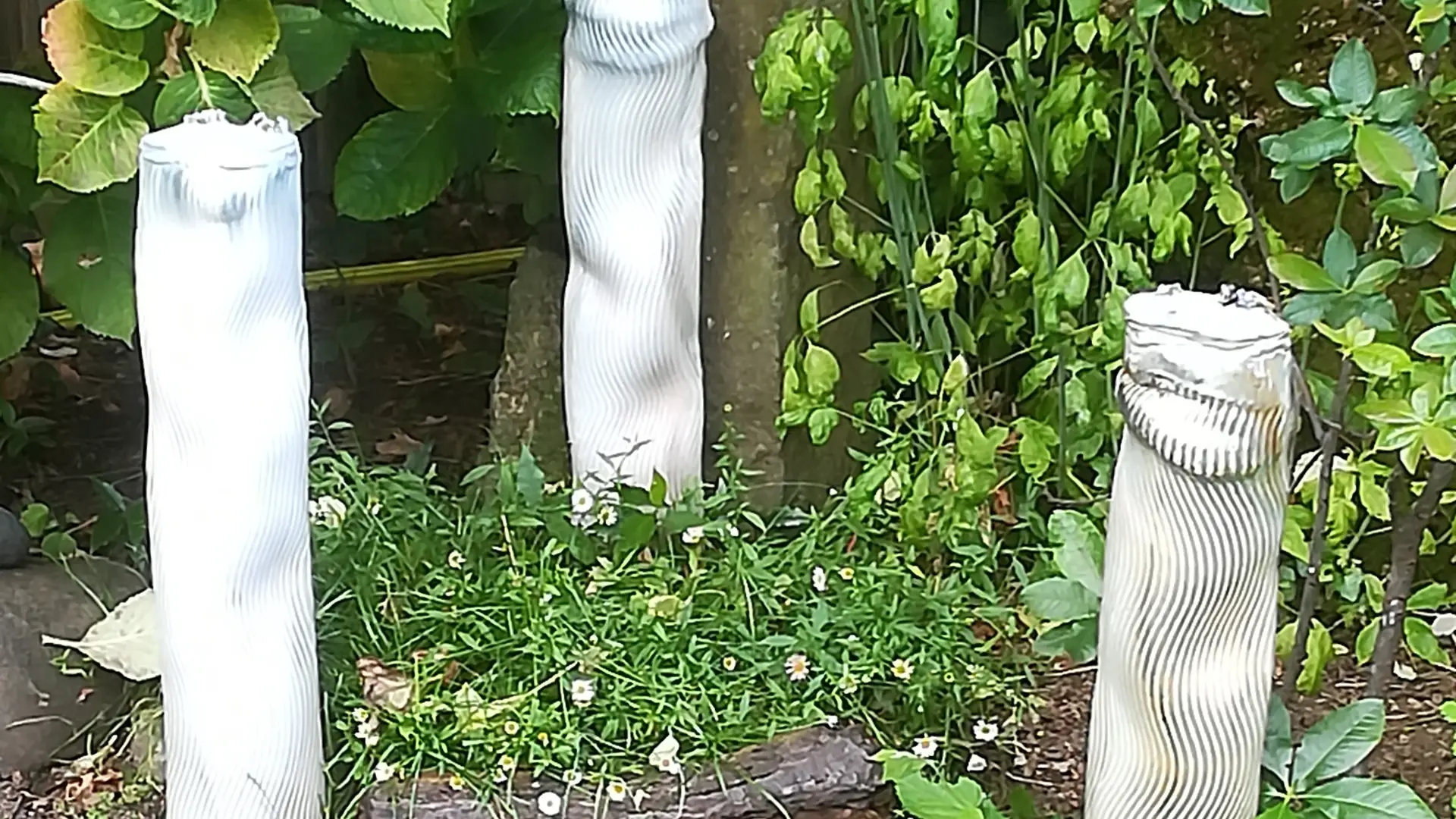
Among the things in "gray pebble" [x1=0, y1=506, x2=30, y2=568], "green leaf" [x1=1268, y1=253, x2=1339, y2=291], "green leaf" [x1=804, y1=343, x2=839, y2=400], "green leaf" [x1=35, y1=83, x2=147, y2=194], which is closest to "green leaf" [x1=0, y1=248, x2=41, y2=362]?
"gray pebble" [x1=0, y1=506, x2=30, y2=568]

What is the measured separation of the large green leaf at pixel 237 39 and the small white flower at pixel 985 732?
3.20 feet

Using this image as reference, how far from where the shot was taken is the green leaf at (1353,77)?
1.36 m

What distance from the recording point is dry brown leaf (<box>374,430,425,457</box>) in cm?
258

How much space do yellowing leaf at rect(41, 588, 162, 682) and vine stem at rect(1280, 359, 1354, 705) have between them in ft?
3.59

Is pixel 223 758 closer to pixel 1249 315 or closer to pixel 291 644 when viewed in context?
pixel 291 644

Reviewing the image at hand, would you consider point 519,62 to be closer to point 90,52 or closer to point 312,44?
point 312,44

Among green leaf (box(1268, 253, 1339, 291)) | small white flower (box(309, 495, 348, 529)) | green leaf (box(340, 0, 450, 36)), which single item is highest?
green leaf (box(340, 0, 450, 36))

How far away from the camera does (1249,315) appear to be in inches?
50.5

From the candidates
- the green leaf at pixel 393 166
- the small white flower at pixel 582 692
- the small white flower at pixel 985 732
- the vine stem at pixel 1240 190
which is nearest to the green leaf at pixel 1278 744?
the vine stem at pixel 1240 190

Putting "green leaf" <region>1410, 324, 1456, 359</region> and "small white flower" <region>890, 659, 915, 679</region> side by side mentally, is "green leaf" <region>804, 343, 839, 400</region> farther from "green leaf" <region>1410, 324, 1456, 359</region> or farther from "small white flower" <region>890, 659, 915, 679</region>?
"green leaf" <region>1410, 324, 1456, 359</region>

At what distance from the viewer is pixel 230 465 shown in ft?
4.94

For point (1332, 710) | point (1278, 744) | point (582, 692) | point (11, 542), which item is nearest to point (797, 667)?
point (582, 692)

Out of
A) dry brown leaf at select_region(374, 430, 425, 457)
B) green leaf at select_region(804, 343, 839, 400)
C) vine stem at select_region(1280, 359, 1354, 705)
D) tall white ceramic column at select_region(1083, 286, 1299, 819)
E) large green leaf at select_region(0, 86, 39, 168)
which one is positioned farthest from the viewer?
dry brown leaf at select_region(374, 430, 425, 457)

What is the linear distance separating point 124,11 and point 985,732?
3.60ft
